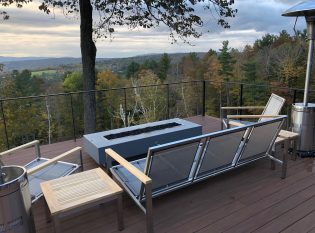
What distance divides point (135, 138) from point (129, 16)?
367cm

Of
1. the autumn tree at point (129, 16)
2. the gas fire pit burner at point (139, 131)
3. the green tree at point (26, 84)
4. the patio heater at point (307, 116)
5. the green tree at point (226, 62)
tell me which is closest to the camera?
the patio heater at point (307, 116)

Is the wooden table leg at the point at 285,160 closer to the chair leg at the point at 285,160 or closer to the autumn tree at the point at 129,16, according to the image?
the chair leg at the point at 285,160

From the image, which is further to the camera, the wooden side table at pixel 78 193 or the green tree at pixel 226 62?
the green tree at pixel 226 62

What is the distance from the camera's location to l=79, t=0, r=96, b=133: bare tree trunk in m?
6.18

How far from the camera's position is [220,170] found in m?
2.85

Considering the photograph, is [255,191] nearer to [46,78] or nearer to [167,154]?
[167,154]

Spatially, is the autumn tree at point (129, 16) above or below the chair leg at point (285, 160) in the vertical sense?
above

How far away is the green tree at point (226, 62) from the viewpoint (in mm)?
30159

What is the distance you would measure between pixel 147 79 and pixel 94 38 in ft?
62.4

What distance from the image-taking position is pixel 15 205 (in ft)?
5.93

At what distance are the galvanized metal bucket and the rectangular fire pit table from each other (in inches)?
60.9

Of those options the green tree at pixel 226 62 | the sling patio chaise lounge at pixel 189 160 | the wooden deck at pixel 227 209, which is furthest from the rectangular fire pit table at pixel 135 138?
the green tree at pixel 226 62

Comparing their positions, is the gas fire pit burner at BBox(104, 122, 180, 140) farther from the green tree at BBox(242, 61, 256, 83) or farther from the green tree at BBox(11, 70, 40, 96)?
the green tree at BBox(242, 61, 256, 83)

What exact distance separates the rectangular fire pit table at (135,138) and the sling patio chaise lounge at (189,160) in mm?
689
